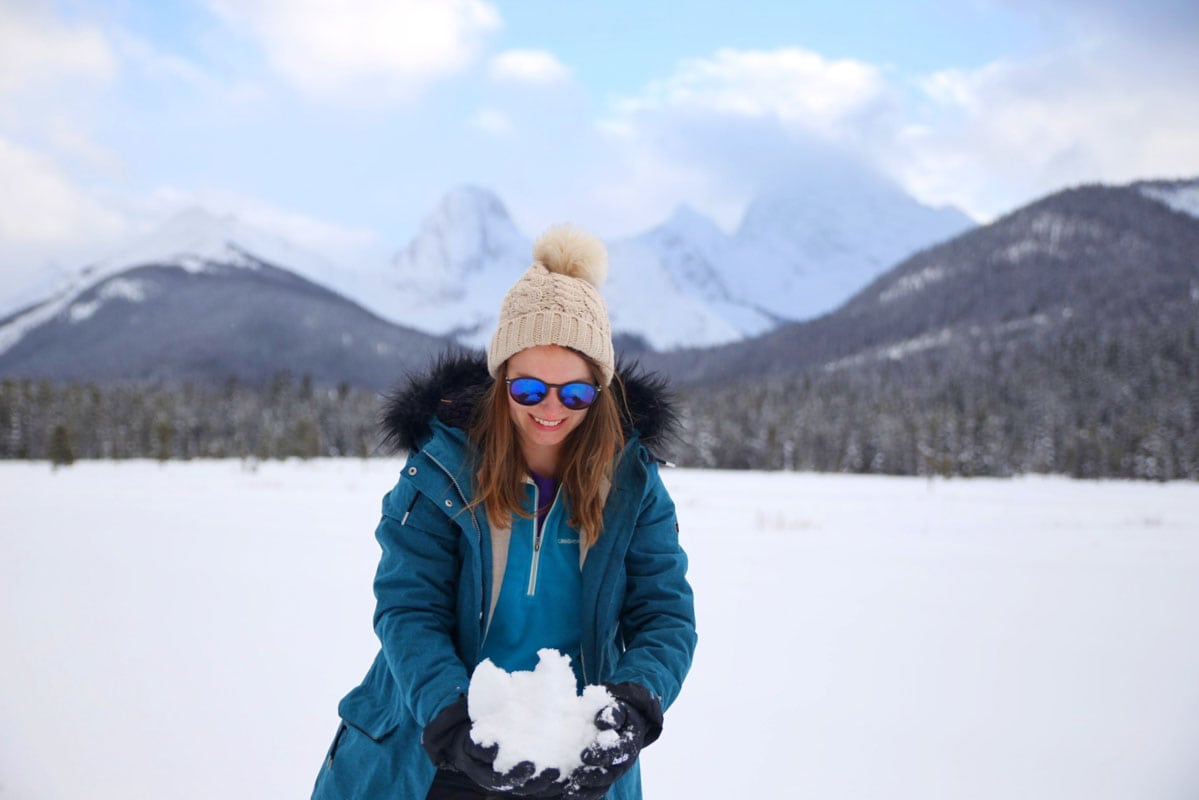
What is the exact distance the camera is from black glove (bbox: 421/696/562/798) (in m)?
1.47

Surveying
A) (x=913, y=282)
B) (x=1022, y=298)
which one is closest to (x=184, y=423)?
(x=1022, y=298)

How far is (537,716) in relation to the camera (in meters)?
1.50

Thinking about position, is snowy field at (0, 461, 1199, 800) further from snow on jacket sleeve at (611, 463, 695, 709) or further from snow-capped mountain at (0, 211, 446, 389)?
snow-capped mountain at (0, 211, 446, 389)

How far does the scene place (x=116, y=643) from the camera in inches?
193

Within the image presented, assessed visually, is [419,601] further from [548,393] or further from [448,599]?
[548,393]

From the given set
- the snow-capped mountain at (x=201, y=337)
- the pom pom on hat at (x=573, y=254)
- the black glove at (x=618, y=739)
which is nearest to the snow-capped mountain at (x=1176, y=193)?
the snow-capped mountain at (x=201, y=337)

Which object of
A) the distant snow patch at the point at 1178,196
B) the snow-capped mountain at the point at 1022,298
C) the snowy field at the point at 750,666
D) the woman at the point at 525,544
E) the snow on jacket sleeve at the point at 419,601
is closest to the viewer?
the snow on jacket sleeve at the point at 419,601

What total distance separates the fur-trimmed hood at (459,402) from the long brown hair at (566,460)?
A: 69 mm

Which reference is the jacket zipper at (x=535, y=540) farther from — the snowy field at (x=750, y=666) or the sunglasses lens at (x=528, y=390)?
the snowy field at (x=750, y=666)

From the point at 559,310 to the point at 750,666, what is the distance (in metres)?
3.71

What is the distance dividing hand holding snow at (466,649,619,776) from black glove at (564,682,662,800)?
0.01 m

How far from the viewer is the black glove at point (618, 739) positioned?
1.51 metres

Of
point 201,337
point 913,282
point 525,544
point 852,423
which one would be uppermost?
point 913,282

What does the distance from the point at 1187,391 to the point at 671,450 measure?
256 feet
